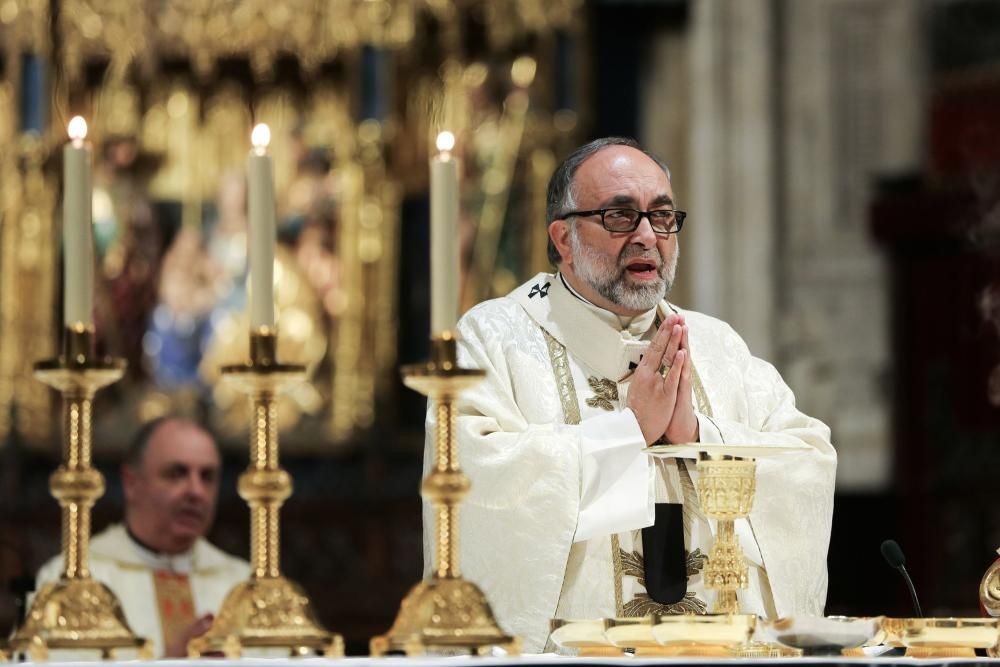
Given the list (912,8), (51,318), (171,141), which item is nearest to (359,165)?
(171,141)

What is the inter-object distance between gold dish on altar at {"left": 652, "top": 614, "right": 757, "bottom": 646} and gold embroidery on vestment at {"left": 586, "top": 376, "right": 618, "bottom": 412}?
1236mm

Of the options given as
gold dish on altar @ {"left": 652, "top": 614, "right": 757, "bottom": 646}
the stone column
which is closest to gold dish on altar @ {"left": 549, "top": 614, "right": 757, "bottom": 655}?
gold dish on altar @ {"left": 652, "top": 614, "right": 757, "bottom": 646}

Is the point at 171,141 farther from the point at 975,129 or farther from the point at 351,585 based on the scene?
the point at 975,129

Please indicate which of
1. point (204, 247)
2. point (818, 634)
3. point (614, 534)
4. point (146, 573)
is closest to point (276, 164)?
point (204, 247)

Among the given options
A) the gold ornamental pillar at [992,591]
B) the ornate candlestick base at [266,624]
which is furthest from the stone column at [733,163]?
the ornate candlestick base at [266,624]

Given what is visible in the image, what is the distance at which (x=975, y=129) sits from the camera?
33.4 feet

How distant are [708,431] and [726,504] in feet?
2.07

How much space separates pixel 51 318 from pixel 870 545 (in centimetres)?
415

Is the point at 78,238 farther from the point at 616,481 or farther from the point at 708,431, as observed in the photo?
the point at 708,431

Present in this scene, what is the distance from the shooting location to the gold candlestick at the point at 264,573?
3094 mm

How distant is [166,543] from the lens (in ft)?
21.4

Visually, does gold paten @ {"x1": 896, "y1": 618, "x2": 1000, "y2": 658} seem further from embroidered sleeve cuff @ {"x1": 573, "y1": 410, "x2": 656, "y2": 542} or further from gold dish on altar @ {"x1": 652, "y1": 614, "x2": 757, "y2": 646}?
embroidered sleeve cuff @ {"x1": 573, "y1": 410, "x2": 656, "y2": 542}

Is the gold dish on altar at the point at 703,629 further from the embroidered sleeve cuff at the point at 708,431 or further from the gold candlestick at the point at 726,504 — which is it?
the embroidered sleeve cuff at the point at 708,431

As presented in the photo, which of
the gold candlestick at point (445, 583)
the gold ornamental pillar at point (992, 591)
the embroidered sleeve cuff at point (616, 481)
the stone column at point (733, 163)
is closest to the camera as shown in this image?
the gold candlestick at point (445, 583)
